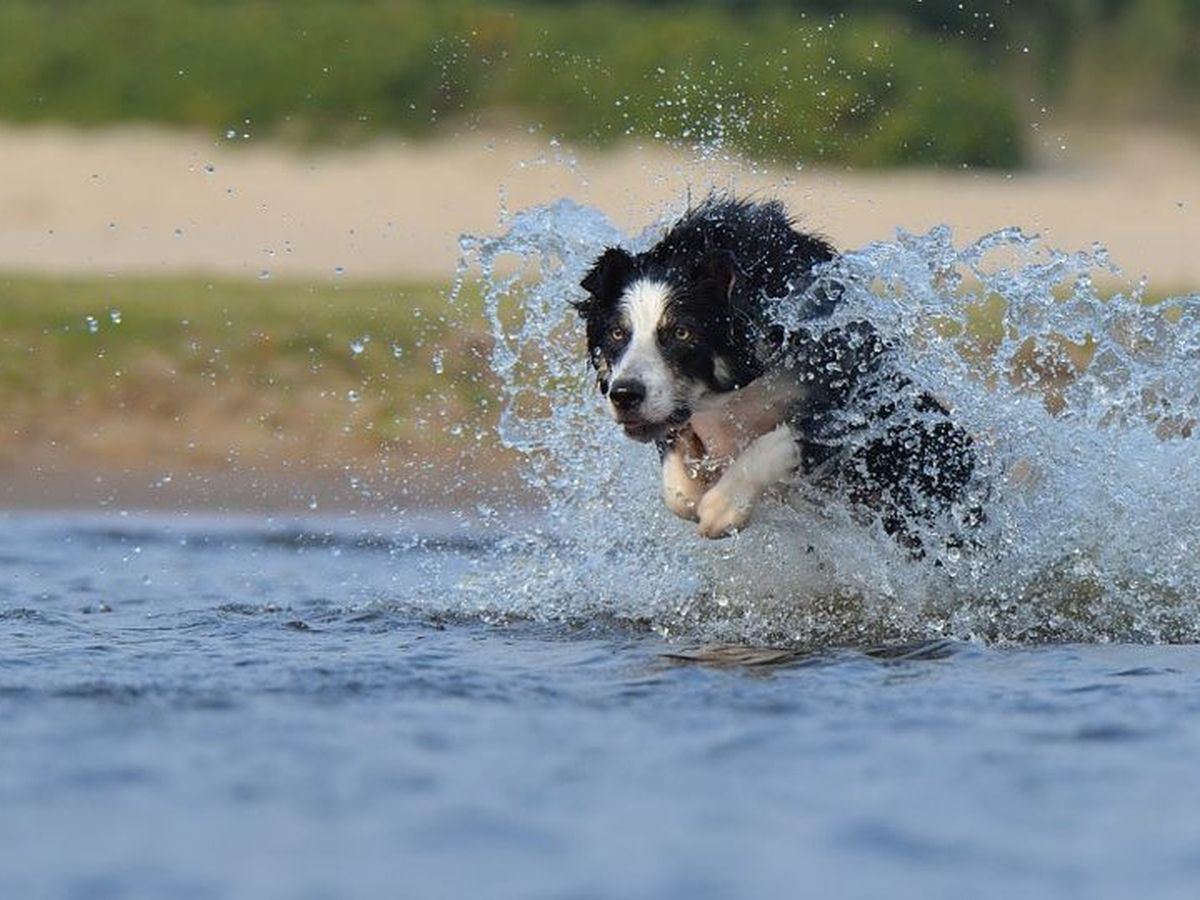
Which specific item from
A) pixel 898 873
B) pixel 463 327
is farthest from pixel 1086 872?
pixel 463 327

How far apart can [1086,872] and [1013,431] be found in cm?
338

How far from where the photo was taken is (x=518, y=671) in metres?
6.52

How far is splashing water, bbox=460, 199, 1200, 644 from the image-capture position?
7363mm

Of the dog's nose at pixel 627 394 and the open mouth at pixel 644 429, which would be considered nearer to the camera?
the dog's nose at pixel 627 394

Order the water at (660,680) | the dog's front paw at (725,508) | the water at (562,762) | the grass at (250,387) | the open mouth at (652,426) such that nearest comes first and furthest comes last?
the water at (562,762) → the water at (660,680) → the open mouth at (652,426) → the dog's front paw at (725,508) → the grass at (250,387)

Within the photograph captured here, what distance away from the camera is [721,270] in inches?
276

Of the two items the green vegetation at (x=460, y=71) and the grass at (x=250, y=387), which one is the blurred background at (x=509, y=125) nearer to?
the green vegetation at (x=460, y=71)

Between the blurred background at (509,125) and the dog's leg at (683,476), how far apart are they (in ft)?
23.5

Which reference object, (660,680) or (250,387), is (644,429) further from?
(250,387)

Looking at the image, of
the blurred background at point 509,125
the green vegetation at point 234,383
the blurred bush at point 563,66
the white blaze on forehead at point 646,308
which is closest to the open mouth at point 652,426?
the white blaze on forehead at point 646,308

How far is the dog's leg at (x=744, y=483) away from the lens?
701 cm

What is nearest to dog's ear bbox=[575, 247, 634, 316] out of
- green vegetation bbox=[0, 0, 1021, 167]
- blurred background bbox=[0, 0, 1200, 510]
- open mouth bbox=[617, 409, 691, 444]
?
open mouth bbox=[617, 409, 691, 444]

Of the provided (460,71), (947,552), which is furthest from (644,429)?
(460,71)

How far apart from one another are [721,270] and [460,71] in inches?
576
